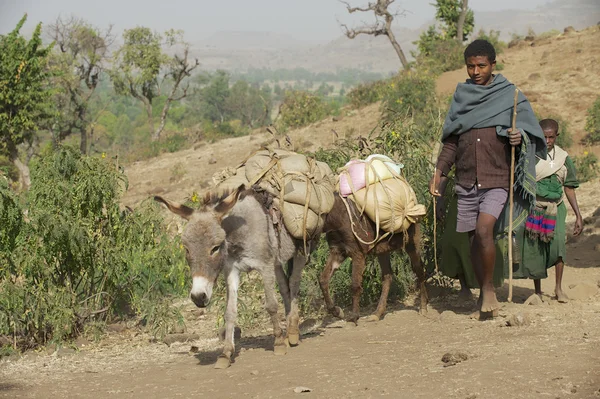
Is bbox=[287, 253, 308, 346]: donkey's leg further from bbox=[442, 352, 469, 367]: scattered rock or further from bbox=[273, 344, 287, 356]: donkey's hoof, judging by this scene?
bbox=[442, 352, 469, 367]: scattered rock

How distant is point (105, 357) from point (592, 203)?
10797 millimetres

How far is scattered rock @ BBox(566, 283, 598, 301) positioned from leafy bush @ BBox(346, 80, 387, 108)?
816 inches

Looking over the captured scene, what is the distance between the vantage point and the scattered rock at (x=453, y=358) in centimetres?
540

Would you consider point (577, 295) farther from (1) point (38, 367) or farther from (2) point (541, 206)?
(1) point (38, 367)

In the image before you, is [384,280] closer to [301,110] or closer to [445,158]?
[445,158]

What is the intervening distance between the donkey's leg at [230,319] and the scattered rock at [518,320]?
89.0 inches

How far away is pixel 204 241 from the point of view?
5.68m

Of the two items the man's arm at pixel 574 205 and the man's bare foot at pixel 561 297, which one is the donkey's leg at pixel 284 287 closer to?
the man's bare foot at pixel 561 297

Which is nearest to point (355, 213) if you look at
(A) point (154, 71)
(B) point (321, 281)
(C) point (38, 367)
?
(B) point (321, 281)

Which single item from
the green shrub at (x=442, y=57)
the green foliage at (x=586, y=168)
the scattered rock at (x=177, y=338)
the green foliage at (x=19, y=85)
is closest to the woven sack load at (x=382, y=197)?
the scattered rock at (x=177, y=338)

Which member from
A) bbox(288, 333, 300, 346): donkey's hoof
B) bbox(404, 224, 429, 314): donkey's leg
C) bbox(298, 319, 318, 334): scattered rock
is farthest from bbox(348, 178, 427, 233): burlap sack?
bbox(288, 333, 300, 346): donkey's hoof

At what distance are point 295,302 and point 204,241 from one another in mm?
1378

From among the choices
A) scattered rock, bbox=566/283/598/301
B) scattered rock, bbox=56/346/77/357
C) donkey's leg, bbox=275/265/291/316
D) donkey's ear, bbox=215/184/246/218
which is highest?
donkey's ear, bbox=215/184/246/218

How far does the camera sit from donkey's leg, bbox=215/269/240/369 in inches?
235
